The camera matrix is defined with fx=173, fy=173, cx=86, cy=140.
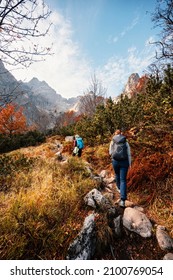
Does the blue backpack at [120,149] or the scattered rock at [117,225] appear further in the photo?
the blue backpack at [120,149]

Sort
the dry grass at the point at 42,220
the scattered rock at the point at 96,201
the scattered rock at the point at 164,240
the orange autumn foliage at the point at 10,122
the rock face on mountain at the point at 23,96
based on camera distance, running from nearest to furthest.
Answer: the dry grass at the point at 42,220, the scattered rock at the point at 164,240, the rock face on mountain at the point at 23,96, the scattered rock at the point at 96,201, the orange autumn foliage at the point at 10,122

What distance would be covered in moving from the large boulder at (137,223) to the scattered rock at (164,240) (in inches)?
6.1

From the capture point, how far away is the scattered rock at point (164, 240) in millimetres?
2826

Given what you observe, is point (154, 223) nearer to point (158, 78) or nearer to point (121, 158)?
point (121, 158)

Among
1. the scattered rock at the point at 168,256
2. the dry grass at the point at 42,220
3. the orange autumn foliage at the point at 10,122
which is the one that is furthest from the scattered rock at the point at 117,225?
the orange autumn foliage at the point at 10,122

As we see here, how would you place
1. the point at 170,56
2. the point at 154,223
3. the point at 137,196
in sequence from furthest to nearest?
the point at 170,56, the point at 137,196, the point at 154,223

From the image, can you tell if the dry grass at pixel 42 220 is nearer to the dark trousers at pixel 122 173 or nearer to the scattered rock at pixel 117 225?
the scattered rock at pixel 117 225

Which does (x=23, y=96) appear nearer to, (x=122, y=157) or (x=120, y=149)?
(x=120, y=149)

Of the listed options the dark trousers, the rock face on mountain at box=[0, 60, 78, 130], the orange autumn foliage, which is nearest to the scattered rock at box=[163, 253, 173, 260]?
the dark trousers

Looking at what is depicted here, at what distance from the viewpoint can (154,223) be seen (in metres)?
3.43

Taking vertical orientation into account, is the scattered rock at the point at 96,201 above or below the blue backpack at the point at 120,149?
below

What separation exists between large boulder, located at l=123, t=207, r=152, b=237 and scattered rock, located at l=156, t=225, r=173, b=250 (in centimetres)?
15
